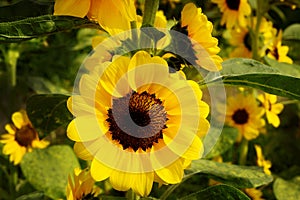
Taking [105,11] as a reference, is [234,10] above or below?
below

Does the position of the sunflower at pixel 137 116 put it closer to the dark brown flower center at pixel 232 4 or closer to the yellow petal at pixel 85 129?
the yellow petal at pixel 85 129

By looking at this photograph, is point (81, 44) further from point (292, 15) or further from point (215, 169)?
point (292, 15)

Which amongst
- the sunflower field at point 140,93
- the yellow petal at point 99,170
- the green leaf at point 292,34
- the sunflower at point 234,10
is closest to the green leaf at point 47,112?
the sunflower field at point 140,93

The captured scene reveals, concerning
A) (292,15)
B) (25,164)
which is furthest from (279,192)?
(292,15)

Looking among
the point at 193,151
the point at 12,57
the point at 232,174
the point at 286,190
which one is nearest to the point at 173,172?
the point at 193,151

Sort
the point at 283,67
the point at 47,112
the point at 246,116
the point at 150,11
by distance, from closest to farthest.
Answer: the point at 150,11 → the point at 47,112 → the point at 283,67 → the point at 246,116

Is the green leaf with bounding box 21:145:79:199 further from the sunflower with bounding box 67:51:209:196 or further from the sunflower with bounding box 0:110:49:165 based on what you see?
the sunflower with bounding box 67:51:209:196

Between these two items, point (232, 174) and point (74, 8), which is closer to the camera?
point (74, 8)

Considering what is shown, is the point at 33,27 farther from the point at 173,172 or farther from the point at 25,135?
the point at 25,135

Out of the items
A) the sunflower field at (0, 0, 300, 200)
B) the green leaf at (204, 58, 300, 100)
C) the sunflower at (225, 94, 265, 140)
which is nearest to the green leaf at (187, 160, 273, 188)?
the sunflower field at (0, 0, 300, 200)
